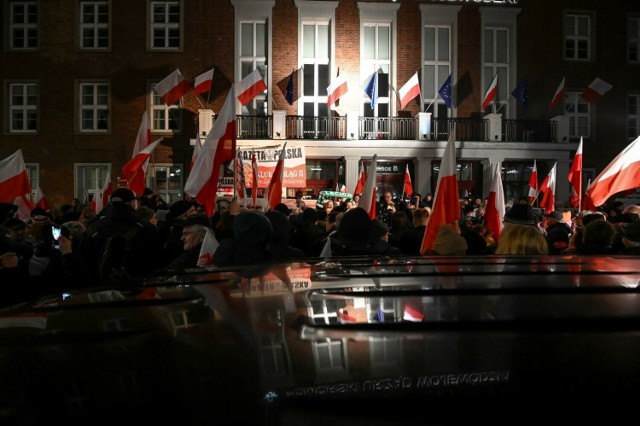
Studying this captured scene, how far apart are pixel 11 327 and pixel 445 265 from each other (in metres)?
1.62

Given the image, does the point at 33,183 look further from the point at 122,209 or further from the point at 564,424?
the point at 564,424

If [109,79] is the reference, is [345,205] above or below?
below

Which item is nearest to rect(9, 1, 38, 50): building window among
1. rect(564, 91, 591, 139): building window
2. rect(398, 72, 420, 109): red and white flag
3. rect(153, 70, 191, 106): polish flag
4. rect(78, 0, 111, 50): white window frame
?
rect(78, 0, 111, 50): white window frame

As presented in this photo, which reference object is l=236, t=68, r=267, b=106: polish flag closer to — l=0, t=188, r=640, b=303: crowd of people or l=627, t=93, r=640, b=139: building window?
l=0, t=188, r=640, b=303: crowd of people

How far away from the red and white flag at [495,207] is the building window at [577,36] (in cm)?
2070

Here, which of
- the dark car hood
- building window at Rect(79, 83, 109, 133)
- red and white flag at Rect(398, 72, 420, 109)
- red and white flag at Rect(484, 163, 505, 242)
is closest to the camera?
the dark car hood

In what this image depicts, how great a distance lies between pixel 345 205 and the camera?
12.5 metres

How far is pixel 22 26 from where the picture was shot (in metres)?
25.9

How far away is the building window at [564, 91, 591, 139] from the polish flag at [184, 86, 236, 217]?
22.1m

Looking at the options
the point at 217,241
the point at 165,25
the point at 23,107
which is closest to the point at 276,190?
the point at 217,241

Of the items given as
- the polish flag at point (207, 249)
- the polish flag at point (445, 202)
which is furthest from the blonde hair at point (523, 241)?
the polish flag at point (207, 249)

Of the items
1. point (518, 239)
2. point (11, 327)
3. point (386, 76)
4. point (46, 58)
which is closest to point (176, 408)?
point (11, 327)

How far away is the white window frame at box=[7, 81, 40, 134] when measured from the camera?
25734 mm

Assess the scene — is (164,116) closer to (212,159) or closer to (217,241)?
(212,159)
